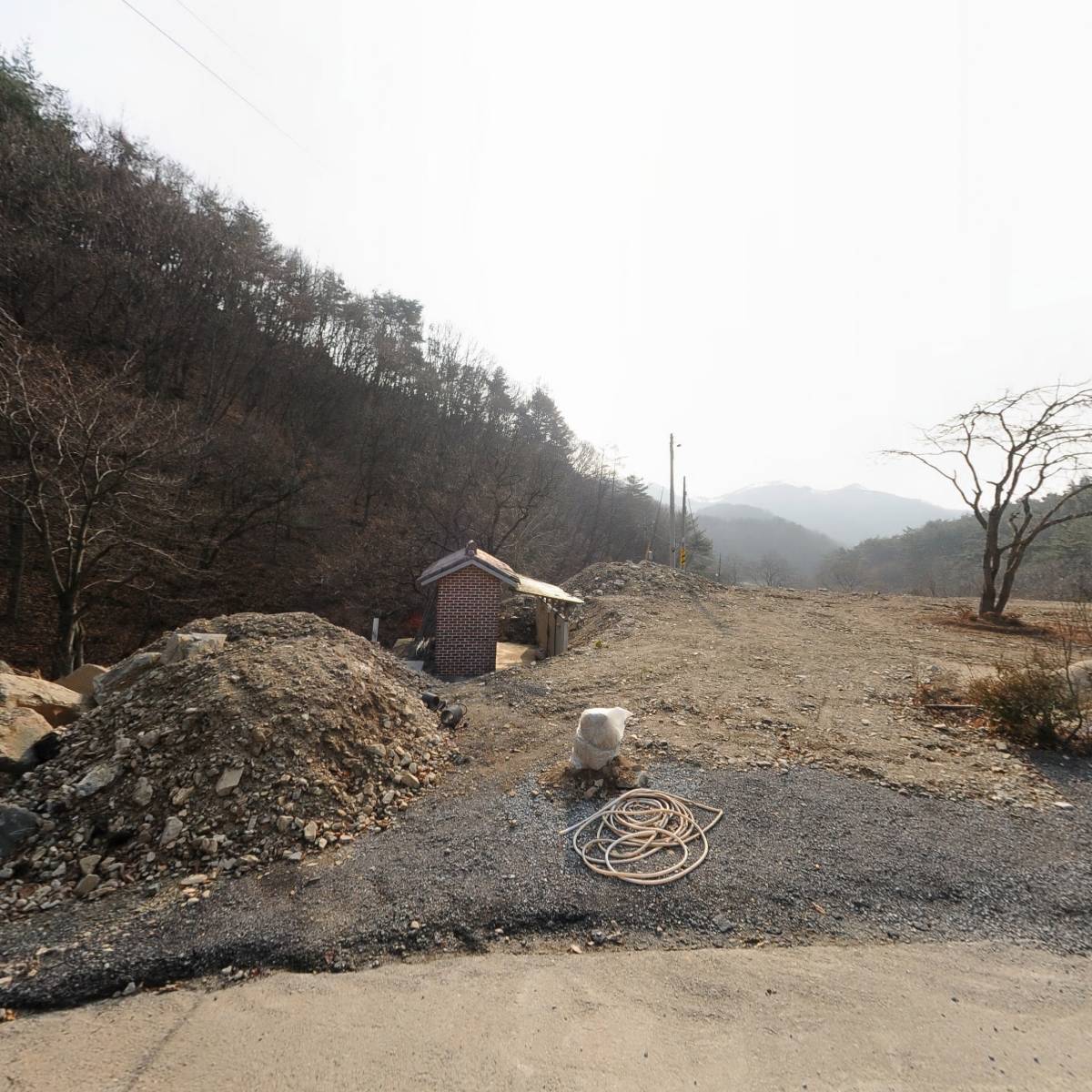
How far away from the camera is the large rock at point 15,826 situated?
3816 mm

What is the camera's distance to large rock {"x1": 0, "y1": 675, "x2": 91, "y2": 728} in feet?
16.8

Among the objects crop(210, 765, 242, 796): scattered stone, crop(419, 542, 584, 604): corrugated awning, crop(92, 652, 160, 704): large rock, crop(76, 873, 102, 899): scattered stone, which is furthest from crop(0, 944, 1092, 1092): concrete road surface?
crop(419, 542, 584, 604): corrugated awning

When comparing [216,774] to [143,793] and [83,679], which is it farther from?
[83,679]

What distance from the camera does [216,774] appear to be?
167 inches

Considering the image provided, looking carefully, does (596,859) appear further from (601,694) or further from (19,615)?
(19,615)

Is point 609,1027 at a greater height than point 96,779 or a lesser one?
lesser

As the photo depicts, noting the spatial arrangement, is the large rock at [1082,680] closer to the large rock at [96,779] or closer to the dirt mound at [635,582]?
the large rock at [96,779]

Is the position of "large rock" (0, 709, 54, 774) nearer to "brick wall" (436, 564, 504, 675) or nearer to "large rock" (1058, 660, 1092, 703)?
"brick wall" (436, 564, 504, 675)

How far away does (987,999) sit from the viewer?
2748 mm

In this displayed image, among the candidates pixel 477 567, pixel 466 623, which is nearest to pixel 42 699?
pixel 466 623

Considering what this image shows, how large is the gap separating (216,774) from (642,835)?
3.54 metres

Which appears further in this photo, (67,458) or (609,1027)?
(67,458)

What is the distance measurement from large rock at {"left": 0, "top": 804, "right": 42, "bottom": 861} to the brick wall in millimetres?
7319

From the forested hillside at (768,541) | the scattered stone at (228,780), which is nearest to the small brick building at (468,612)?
the scattered stone at (228,780)
